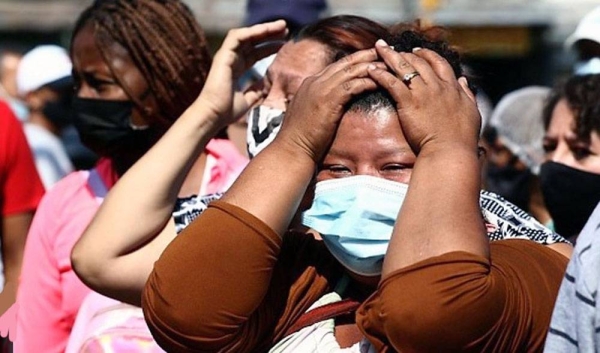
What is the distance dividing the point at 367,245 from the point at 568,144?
1.60m

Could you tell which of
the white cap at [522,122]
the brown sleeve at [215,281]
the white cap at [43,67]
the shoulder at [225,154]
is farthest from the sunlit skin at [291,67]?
the white cap at [43,67]

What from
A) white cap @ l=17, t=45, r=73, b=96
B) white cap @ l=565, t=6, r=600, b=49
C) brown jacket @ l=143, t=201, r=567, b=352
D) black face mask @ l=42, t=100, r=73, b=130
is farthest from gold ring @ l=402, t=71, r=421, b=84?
black face mask @ l=42, t=100, r=73, b=130

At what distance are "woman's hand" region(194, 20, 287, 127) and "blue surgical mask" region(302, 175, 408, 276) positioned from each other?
39.1 inches

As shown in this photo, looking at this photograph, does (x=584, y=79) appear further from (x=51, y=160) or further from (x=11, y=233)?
(x=51, y=160)

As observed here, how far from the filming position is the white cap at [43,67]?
25.3 ft

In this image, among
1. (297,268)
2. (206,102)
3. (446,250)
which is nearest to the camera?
(446,250)

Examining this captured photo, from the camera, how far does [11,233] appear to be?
4828 mm

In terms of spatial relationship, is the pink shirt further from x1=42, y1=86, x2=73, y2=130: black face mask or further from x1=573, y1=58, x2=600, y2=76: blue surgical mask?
x1=42, y1=86, x2=73, y2=130: black face mask

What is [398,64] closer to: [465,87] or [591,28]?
[465,87]

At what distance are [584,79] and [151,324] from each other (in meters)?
1.97

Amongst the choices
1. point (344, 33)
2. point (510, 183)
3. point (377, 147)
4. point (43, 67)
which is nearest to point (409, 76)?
point (377, 147)

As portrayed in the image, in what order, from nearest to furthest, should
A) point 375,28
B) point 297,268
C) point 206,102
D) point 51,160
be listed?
1. point 297,268
2. point 375,28
3. point 206,102
4. point 51,160

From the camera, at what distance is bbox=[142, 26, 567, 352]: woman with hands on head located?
2.16 m

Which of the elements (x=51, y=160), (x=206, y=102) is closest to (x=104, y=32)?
(x=206, y=102)
